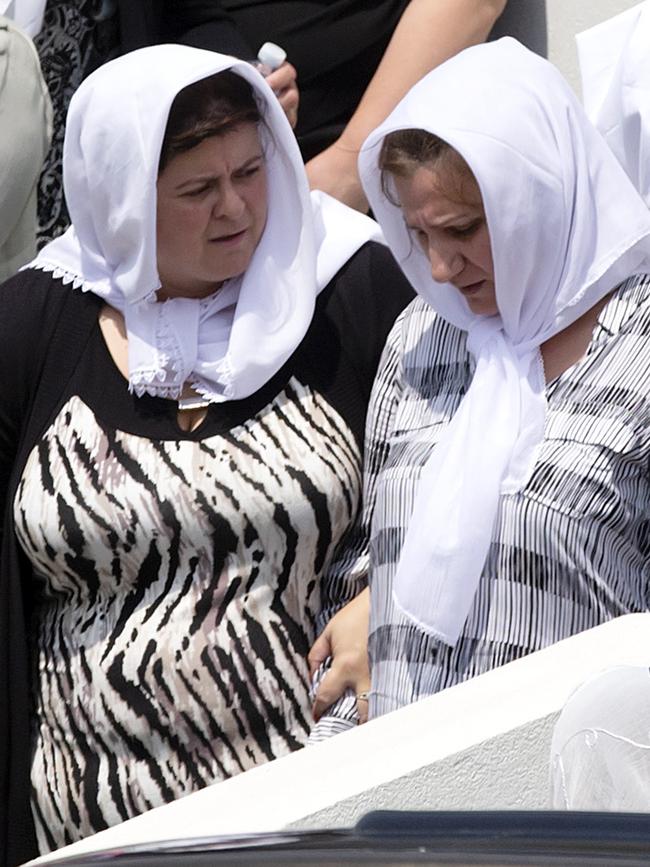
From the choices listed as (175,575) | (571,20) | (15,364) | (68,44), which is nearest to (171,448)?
(175,575)

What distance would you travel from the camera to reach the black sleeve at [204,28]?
14.2 ft

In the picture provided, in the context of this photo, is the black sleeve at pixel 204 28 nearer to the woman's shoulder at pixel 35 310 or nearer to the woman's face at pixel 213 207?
the woman's face at pixel 213 207

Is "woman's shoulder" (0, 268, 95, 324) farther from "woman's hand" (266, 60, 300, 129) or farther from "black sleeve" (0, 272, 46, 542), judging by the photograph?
"woman's hand" (266, 60, 300, 129)

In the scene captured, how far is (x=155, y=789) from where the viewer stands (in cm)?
339

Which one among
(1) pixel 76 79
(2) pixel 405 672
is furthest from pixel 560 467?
(1) pixel 76 79

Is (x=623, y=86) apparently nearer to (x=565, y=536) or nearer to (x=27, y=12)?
(x=565, y=536)

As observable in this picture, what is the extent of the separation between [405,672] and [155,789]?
537 mm

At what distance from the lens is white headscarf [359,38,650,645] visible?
A: 3.18 meters

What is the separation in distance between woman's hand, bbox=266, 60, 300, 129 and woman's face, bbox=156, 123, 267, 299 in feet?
1.95

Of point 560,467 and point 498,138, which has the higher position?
point 498,138

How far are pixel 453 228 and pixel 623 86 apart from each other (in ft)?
3.02

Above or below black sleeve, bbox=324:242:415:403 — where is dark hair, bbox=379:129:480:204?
above

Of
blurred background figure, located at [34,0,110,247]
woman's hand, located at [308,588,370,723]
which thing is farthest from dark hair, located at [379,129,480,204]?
blurred background figure, located at [34,0,110,247]

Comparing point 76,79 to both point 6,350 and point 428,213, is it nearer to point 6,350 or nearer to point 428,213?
point 6,350
